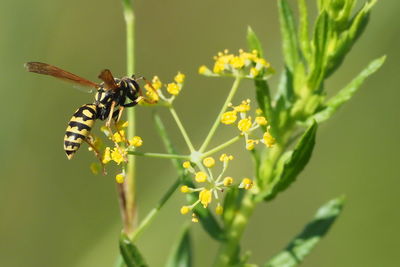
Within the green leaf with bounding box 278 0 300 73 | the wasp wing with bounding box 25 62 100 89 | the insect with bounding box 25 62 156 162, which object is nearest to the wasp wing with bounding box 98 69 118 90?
the insect with bounding box 25 62 156 162

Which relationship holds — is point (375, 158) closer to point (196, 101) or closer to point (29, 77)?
point (196, 101)

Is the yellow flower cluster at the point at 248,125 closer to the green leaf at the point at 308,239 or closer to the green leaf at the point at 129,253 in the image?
the green leaf at the point at 308,239

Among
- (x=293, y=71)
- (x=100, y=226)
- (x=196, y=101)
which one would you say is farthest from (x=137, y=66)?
(x=293, y=71)

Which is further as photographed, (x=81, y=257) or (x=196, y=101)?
(x=196, y=101)

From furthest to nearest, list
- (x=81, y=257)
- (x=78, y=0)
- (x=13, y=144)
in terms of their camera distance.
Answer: (x=78, y=0) → (x=81, y=257) → (x=13, y=144)

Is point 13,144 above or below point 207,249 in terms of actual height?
above

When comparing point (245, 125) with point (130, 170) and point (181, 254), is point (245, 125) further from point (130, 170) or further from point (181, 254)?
point (181, 254)
